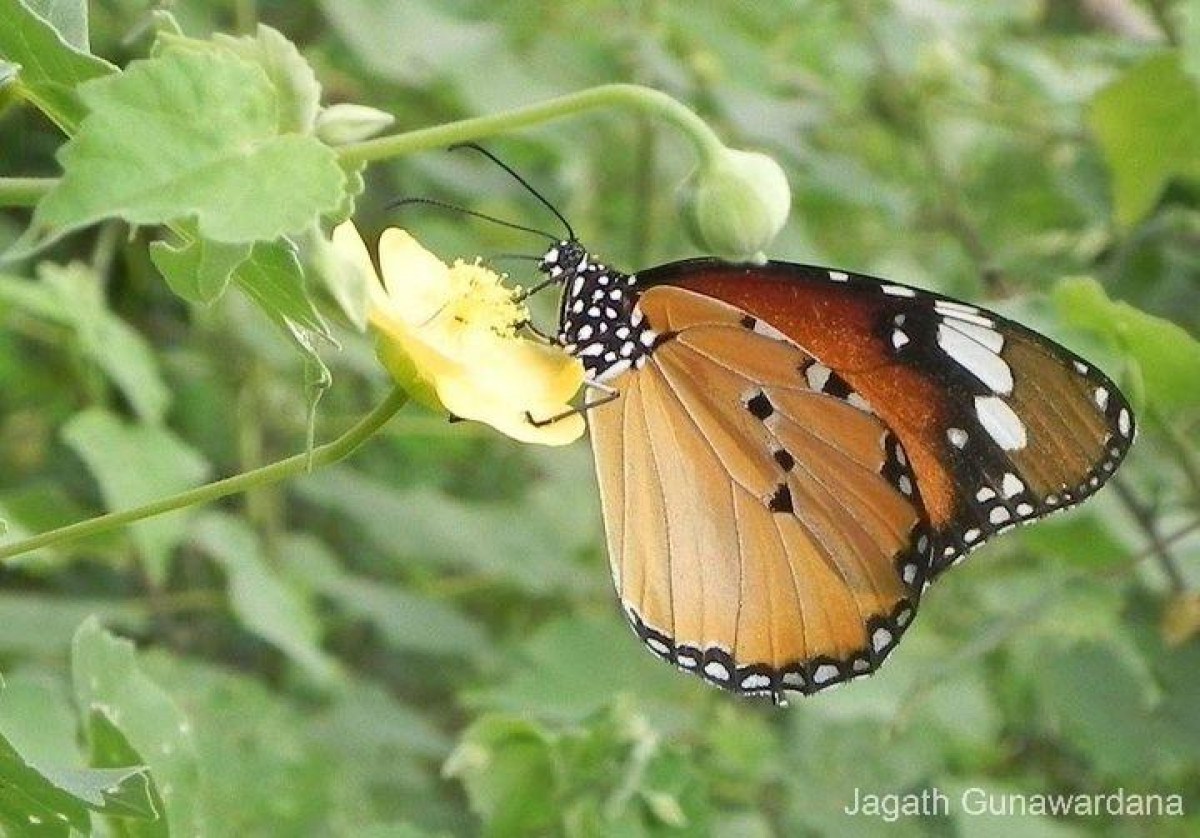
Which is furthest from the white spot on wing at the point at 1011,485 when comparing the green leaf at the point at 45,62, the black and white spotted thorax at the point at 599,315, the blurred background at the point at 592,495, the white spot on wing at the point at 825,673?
the green leaf at the point at 45,62

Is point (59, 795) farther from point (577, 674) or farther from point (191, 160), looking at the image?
point (577, 674)

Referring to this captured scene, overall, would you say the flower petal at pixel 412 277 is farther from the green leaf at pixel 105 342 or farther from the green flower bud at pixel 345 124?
the green leaf at pixel 105 342

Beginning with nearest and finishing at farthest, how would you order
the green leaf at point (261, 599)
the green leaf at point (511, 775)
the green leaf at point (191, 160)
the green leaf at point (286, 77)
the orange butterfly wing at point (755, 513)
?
the green leaf at point (191, 160), the green leaf at point (286, 77), the green leaf at point (511, 775), the orange butterfly wing at point (755, 513), the green leaf at point (261, 599)

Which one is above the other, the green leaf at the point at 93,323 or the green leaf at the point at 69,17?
the green leaf at the point at 69,17

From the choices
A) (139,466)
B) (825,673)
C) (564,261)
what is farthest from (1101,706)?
(139,466)

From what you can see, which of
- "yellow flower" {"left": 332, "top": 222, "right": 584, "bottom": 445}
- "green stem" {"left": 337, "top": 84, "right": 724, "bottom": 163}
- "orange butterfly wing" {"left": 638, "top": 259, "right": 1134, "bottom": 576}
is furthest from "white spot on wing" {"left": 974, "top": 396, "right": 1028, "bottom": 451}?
"green stem" {"left": 337, "top": 84, "right": 724, "bottom": 163}

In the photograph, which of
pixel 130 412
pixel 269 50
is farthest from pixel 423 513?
pixel 269 50
